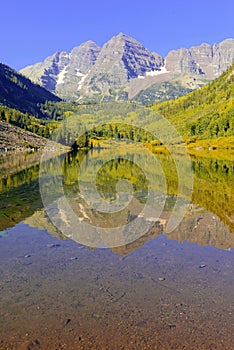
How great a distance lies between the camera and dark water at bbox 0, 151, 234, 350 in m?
11.4

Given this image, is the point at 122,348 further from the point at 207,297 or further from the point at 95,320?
the point at 207,297

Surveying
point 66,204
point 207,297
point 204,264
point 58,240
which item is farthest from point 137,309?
point 66,204

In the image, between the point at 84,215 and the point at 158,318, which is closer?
the point at 158,318

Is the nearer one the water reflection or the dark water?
the dark water

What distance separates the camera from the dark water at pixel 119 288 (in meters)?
11.4

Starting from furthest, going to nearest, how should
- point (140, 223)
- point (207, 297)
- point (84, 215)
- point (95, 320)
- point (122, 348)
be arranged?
point (84, 215) < point (140, 223) < point (207, 297) < point (95, 320) < point (122, 348)

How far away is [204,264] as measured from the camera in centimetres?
1838

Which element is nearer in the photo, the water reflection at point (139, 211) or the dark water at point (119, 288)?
the dark water at point (119, 288)

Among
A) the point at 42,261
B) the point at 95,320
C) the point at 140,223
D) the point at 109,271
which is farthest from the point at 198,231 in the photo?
the point at 95,320

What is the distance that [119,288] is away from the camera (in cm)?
1524

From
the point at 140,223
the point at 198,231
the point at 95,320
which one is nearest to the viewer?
the point at 95,320

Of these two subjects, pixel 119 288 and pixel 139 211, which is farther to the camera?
pixel 139 211

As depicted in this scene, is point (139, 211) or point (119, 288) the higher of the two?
point (139, 211)

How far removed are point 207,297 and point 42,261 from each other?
30.5 feet
